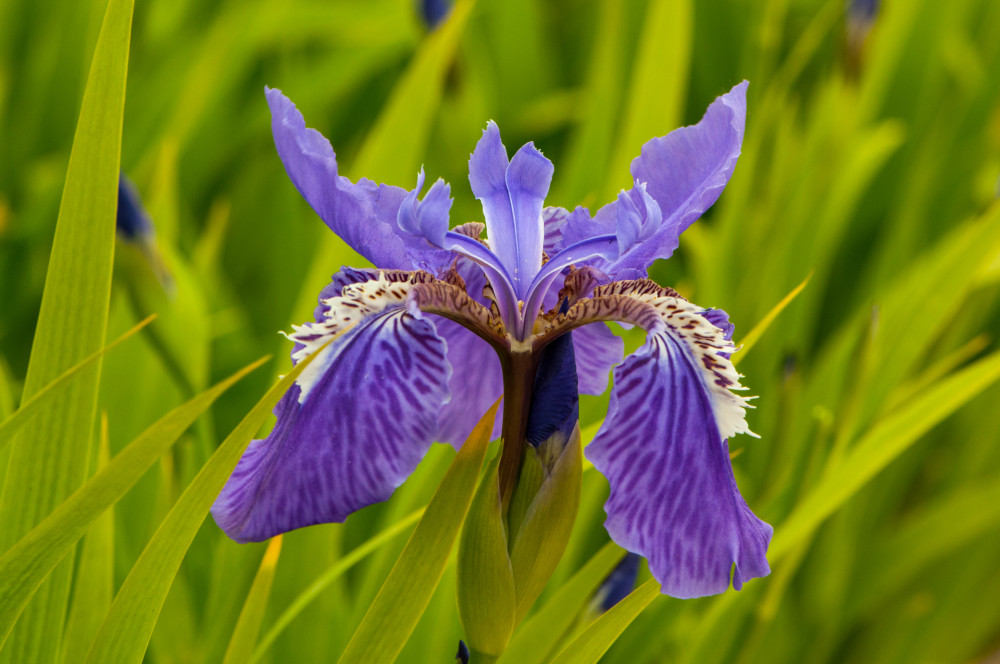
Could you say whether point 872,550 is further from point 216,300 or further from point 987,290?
point 216,300

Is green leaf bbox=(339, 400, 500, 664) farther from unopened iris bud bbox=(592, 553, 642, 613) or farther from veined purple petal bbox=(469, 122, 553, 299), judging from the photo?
unopened iris bud bbox=(592, 553, 642, 613)

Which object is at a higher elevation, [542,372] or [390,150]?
[390,150]

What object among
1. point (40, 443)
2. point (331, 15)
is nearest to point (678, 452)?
point (40, 443)

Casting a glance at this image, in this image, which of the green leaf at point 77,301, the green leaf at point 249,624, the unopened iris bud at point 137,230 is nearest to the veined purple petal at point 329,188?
the green leaf at point 77,301

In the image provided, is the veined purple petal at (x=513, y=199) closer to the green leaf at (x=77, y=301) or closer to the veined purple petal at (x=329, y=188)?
the veined purple petal at (x=329, y=188)

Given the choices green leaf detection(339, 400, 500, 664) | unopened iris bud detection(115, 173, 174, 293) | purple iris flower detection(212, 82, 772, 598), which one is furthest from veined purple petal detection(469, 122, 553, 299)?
unopened iris bud detection(115, 173, 174, 293)

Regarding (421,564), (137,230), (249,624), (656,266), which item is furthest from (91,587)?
(656,266)
